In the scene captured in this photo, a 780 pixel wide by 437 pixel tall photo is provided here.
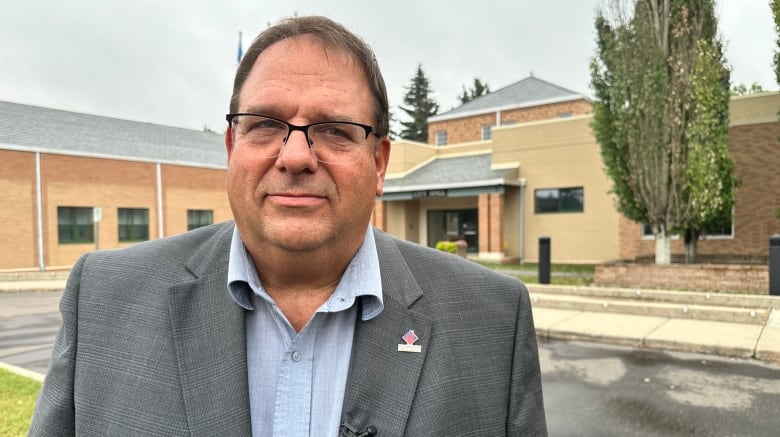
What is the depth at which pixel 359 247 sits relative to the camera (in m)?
1.69

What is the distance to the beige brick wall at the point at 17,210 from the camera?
2234cm

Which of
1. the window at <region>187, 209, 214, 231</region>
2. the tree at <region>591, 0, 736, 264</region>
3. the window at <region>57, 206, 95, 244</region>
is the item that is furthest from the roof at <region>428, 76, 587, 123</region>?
the window at <region>57, 206, 95, 244</region>

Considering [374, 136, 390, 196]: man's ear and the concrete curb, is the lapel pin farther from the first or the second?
the concrete curb

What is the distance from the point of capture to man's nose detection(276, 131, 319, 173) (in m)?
1.44

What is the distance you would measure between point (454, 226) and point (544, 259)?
11.4 meters

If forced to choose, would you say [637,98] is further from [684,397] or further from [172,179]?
[172,179]

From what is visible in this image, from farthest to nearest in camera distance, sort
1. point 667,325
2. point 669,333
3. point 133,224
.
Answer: point 133,224, point 667,325, point 669,333

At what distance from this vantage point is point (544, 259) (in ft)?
44.1

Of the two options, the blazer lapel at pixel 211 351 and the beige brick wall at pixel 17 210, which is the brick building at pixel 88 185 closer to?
the beige brick wall at pixel 17 210

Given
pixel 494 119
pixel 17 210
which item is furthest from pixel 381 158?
pixel 494 119

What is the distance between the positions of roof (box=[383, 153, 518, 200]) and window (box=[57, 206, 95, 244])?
14.4 m

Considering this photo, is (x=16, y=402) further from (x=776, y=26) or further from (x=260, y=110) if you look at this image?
(x=776, y=26)

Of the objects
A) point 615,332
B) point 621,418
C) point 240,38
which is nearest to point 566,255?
point 615,332

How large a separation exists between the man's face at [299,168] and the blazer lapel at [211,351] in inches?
8.1
